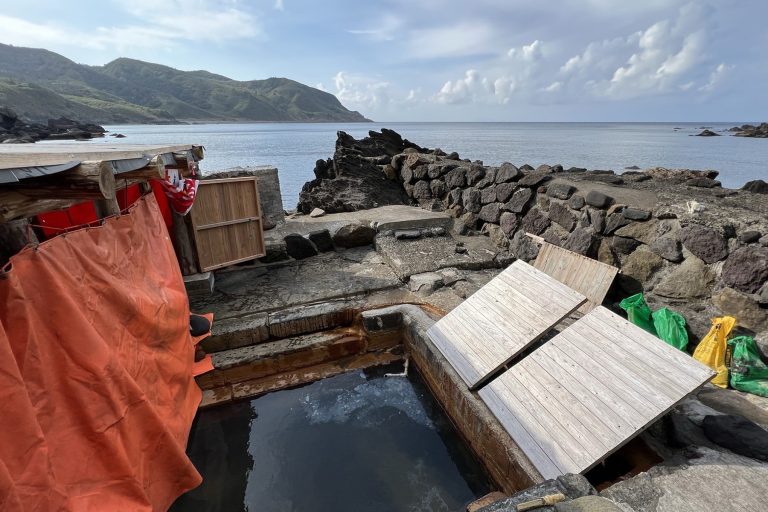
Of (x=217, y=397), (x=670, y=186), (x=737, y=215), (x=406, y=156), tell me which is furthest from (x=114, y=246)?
(x=406, y=156)

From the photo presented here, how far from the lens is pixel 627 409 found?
2889 mm

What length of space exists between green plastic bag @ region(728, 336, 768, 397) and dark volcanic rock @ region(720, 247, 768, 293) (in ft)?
1.98

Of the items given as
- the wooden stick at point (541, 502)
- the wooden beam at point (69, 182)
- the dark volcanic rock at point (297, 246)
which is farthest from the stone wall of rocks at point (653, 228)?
the wooden beam at point (69, 182)

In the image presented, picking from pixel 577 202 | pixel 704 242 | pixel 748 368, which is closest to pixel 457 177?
pixel 577 202

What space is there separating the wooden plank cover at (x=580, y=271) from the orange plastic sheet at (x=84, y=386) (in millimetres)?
4773

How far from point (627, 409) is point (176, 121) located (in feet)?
478

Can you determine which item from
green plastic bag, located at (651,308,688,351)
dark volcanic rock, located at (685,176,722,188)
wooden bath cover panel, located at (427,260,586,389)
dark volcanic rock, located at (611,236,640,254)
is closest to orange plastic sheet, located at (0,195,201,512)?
wooden bath cover panel, located at (427,260,586,389)

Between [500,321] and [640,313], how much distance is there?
1613mm

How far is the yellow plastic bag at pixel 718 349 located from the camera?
348cm

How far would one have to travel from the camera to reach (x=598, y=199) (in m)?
5.27

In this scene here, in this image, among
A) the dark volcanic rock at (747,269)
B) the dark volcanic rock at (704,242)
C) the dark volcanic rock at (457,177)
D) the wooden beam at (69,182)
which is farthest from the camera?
the dark volcanic rock at (457,177)

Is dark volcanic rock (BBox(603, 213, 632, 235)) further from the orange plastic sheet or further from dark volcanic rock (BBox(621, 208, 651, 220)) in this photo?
the orange plastic sheet

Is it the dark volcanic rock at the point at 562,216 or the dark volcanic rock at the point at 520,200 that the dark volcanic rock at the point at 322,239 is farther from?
the dark volcanic rock at the point at 562,216

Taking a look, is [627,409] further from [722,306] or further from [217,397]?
[217,397]
